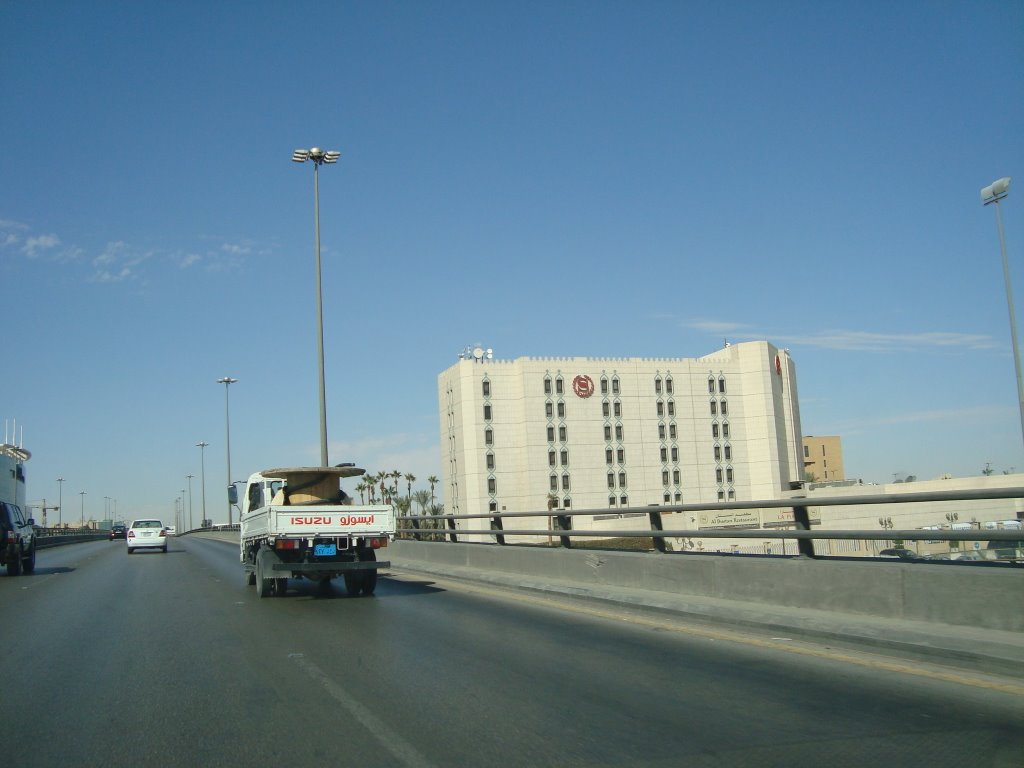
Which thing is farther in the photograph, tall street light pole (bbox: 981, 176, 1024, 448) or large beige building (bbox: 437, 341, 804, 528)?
large beige building (bbox: 437, 341, 804, 528)

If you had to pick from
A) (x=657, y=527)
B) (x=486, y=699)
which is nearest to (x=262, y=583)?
(x=657, y=527)

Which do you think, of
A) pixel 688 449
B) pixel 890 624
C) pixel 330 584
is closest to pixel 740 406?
pixel 688 449

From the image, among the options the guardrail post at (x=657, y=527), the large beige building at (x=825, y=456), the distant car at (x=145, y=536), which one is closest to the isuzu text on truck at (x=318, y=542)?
the guardrail post at (x=657, y=527)

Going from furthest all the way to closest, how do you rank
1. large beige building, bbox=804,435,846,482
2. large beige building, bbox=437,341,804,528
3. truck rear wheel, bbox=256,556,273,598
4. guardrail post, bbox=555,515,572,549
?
1. large beige building, bbox=804,435,846,482
2. large beige building, bbox=437,341,804,528
3. truck rear wheel, bbox=256,556,273,598
4. guardrail post, bbox=555,515,572,549

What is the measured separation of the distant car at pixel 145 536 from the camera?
1692 inches

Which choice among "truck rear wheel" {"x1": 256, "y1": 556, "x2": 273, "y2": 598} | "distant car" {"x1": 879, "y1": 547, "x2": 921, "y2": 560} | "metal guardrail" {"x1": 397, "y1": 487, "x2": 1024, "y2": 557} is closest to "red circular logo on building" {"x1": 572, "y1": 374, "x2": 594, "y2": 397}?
"truck rear wheel" {"x1": 256, "y1": 556, "x2": 273, "y2": 598}

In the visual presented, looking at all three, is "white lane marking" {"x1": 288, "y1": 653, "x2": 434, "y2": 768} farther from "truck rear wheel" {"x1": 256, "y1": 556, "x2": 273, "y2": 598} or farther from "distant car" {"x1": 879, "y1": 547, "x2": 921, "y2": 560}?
"truck rear wheel" {"x1": 256, "y1": 556, "x2": 273, "y2": 598}

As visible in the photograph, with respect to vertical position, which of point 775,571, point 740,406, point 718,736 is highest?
point 740,406

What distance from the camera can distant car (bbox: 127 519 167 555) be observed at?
42969 millimetres

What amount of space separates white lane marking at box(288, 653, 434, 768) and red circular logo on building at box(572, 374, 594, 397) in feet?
348

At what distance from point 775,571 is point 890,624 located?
1.88m

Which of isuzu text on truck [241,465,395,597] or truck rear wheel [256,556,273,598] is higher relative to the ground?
isuzu text on truck [241,465,395,597]

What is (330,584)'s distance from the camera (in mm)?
19625

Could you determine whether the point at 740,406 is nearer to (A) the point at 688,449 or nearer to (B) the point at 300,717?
(A) the point at 688,449
